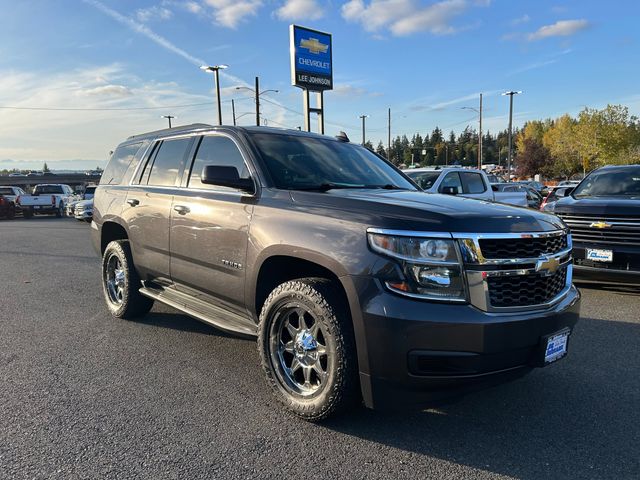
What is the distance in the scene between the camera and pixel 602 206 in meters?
6.45

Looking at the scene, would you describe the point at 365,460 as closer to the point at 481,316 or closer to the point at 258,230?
the point at 481,316

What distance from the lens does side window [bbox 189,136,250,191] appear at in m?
4.04

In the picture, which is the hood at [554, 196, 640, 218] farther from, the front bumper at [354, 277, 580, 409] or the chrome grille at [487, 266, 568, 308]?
the front bumper at [354, 277, 580, 409]

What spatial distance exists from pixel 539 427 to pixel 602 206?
4326 mm

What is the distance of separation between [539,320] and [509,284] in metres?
0.28

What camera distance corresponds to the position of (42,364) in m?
4.23

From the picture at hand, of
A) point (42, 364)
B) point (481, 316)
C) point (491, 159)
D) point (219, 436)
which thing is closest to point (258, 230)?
point (219, 436)

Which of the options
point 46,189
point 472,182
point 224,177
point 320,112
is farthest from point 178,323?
point 46,189

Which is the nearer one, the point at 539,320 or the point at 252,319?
the point at 539,320

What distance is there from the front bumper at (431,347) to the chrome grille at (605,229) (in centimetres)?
421

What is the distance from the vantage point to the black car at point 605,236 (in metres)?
6.09

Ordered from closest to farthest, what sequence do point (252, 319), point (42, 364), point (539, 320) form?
point (539, 320) < point (252, 319) < point (42, 364)

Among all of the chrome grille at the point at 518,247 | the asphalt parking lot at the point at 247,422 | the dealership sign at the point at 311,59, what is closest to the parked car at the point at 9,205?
the dealership sign at the point at 311,59

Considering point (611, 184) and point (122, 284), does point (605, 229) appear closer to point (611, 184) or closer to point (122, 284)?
point (611, 184)
